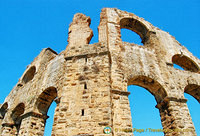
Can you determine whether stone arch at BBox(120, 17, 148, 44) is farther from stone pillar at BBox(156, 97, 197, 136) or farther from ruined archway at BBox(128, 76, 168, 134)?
stone pillar at BBox(156, 97, 197, 136)

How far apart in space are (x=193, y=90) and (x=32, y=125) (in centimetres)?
902

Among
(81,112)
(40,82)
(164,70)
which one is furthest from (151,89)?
(40,82)

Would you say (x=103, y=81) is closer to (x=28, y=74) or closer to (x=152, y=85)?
(x=152, y=85)

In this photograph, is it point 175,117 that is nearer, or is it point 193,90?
point 175,117

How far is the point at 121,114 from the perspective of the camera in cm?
641

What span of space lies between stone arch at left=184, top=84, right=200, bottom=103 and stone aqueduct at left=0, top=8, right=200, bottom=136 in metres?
0.05

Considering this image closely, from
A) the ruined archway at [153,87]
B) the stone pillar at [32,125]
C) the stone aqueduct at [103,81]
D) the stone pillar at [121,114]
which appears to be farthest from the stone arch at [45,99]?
the ruined archway at [153,87]

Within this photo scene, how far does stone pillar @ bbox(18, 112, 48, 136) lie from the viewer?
8148 mm

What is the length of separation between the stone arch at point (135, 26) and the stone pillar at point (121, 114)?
5822mm

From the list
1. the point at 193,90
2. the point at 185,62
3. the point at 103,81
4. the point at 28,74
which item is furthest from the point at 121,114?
the point at 28,74

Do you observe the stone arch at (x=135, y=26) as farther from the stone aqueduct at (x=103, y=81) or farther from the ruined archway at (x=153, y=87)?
the ruined archway at (x=153, y=87)

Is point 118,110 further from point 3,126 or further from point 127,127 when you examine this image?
point 3,126

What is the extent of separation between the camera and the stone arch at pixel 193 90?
1000cm

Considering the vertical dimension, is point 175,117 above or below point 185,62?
below
